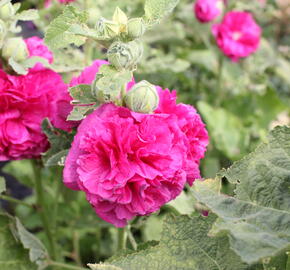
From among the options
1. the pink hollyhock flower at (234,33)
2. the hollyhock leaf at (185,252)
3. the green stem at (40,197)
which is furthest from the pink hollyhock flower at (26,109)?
the pink hollyhock flower at (234,33)

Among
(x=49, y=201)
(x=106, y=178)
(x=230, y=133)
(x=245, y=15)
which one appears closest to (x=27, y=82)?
(x=106, y=178)

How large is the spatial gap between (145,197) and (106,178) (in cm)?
6

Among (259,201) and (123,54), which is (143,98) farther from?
(259,201)

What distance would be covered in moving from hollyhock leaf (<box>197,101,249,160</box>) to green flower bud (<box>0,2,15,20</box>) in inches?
34.3

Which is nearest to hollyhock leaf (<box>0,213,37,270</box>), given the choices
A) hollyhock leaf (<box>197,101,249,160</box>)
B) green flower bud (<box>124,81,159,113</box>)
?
green flower bud (<box>124,81,159,113</box>)

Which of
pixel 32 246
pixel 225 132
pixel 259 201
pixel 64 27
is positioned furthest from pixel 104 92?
pixel 225 132

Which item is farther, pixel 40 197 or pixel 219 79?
pixel 219 79

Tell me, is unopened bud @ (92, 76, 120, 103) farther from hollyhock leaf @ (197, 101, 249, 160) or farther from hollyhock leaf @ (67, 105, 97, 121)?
hollyhock leaf @ (197, 101, 249, 160)

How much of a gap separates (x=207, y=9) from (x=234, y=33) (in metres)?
0.11

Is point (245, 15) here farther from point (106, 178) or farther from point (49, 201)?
point (106, 178)

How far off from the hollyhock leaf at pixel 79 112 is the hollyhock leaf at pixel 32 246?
0.97 ft

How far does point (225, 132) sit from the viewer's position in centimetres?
167

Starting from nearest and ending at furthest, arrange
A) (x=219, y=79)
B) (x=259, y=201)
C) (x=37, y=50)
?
(x=259, y=201), (x=37, y=50), (x=219, y=79)

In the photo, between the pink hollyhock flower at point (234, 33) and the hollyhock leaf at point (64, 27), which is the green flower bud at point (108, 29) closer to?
the hollyhock leaf at point (64, 27)
